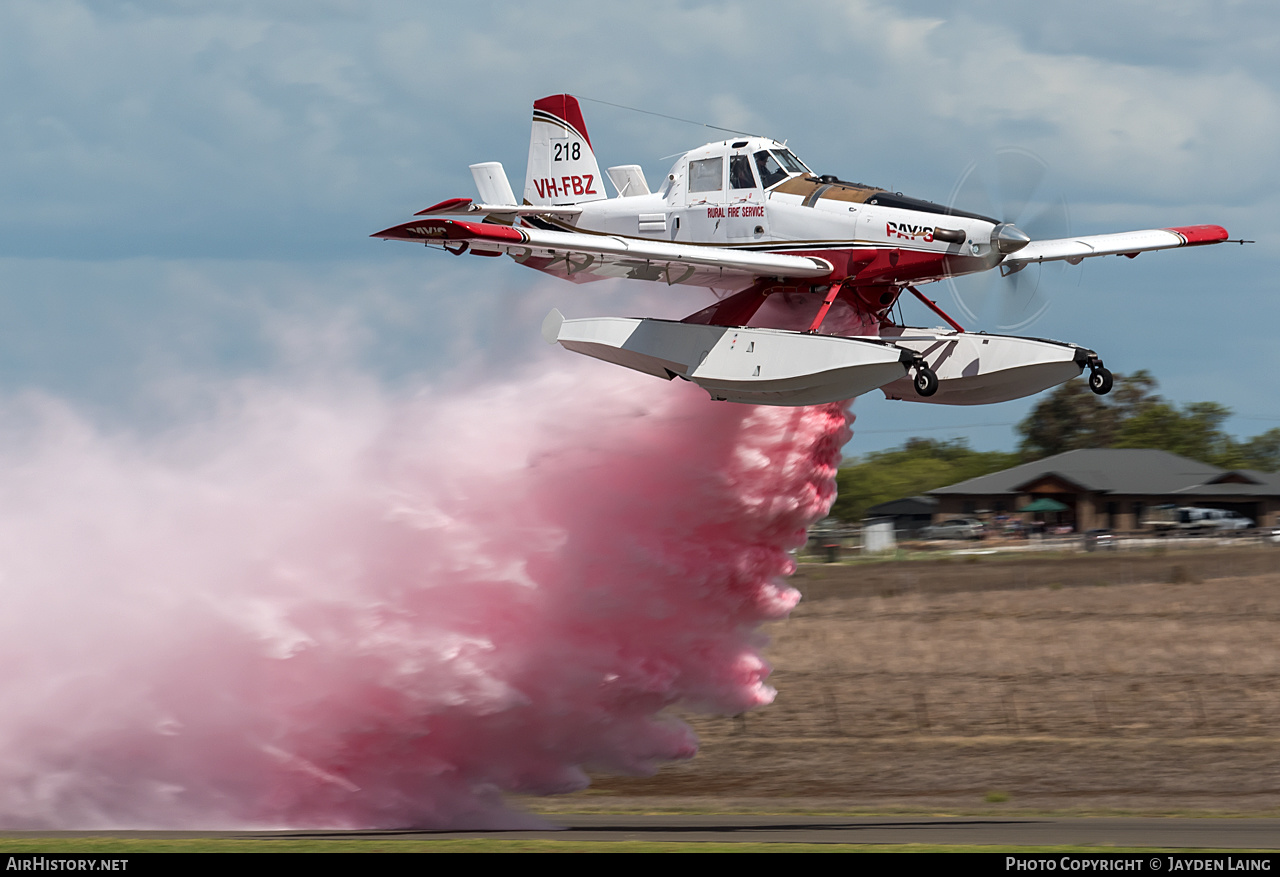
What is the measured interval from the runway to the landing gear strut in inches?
209

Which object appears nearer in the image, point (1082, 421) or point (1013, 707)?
point (1013, 707)

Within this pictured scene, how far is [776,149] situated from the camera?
19.2 m

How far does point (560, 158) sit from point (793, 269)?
5305 millimetres

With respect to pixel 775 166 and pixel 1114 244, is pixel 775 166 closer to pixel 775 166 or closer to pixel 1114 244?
pixel 775 166

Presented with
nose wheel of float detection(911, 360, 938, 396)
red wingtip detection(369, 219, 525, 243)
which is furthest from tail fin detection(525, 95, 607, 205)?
nose wheel of float detection(911, 360, 938, 396)

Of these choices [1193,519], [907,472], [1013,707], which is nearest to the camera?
[1013,707]

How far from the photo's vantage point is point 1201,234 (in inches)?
810

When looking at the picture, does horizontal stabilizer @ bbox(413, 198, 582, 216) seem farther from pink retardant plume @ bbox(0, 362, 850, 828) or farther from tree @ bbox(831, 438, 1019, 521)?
tree @ bbox(831, 438, 1019, 521)

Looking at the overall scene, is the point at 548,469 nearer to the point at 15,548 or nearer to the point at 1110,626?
the point at 15,548

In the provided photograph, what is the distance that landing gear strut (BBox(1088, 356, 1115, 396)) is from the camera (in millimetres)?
17891

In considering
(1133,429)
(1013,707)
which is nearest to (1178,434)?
(1133,429)

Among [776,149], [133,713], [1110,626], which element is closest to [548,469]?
[776,149]

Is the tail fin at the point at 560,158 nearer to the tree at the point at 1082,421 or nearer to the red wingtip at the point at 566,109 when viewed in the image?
the red wingtip at the point at 566,109

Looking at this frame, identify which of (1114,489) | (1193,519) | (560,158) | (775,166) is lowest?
(775,166)
